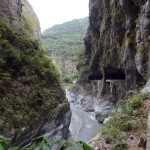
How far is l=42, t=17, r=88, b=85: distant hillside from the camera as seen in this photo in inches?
3081

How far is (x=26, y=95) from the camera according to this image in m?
10.7

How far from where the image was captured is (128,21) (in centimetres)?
1579

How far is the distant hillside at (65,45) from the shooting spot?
78.2 m

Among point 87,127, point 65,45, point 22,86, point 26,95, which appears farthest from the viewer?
point 65,45

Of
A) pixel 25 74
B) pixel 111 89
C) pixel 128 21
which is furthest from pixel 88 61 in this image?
pixel 25 74

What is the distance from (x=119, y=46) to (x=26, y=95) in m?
13.3

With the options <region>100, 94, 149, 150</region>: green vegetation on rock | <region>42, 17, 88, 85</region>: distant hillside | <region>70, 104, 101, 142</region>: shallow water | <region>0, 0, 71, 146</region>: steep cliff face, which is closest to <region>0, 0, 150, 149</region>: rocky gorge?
<region>0, 0, 71, 146</region>: steep cliff face

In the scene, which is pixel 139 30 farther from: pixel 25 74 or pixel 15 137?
pixel 15 137

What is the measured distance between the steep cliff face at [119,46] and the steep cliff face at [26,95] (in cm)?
765

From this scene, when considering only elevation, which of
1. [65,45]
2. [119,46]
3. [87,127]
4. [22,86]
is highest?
[119,46]

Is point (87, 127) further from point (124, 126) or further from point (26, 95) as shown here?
point (124, 126)

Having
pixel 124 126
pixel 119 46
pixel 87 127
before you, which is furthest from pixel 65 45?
pixel 124 126

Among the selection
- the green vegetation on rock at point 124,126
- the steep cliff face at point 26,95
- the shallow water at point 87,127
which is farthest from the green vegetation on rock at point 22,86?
the green vegetation on rock at point 124,126

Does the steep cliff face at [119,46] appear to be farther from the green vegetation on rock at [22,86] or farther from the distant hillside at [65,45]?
the distant hillside at [65,45]
